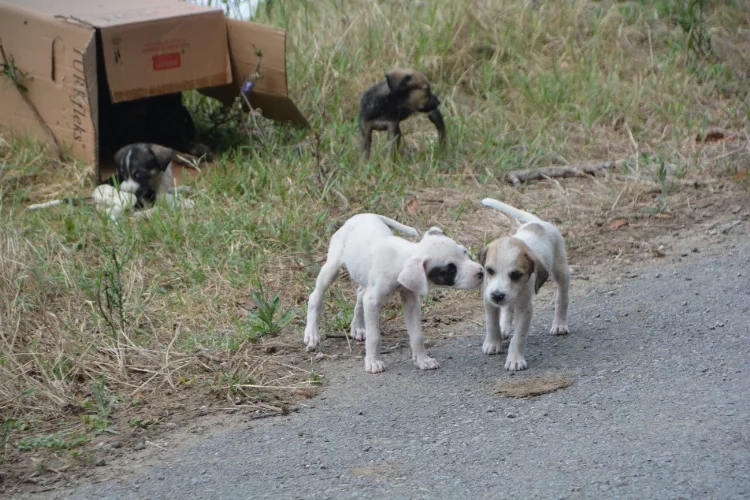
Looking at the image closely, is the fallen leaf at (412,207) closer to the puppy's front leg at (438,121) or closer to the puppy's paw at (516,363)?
the puppy's front leg at (438,121)

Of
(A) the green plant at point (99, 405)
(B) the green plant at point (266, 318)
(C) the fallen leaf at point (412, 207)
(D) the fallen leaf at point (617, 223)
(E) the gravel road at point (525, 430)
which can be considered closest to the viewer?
(E) the gravel road at point (525, 430)

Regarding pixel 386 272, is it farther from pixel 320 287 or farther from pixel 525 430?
pixel 525 430

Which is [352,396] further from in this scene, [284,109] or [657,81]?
[657,81]

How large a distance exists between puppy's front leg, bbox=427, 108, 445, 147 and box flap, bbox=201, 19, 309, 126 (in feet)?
3.86

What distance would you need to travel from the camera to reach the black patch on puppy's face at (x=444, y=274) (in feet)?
14.8

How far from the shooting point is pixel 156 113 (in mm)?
8508

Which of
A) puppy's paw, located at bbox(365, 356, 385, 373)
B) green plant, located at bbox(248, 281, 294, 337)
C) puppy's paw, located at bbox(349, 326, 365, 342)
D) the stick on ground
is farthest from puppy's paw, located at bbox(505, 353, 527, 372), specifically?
the stick on ground

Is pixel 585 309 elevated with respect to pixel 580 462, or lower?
lower

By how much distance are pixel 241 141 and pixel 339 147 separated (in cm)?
110

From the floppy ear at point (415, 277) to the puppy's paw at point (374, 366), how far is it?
1.50 ft

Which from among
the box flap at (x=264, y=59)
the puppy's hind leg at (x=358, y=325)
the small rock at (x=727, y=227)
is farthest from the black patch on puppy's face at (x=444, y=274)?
the box flap at (x=264, y=59)

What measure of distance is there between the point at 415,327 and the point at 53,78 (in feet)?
13.1

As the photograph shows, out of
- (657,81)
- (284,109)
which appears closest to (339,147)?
(284,109)

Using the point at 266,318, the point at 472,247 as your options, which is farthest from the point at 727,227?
the point at 266,318
